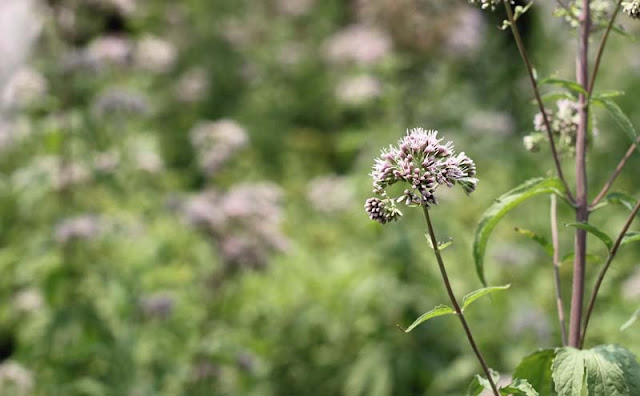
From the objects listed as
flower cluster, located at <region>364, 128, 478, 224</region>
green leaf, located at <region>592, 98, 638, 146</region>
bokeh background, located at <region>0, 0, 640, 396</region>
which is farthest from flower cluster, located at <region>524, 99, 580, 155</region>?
bokeh background, located at <region>0, 0, 640, 396</region>

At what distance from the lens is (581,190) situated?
1.60m

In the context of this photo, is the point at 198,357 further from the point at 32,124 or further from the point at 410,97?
the point at 410,97

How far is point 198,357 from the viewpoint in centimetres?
362

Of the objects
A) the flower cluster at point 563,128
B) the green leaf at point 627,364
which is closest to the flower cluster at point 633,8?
the flower cluster at point 563,128

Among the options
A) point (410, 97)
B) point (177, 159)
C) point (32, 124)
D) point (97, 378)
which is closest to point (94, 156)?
point (32, 124)

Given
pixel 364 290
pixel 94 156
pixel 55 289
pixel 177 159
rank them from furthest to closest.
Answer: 1. pixel 177 159
2. pixel 364 290
3. pixel 94 156
4. pixel 55 289

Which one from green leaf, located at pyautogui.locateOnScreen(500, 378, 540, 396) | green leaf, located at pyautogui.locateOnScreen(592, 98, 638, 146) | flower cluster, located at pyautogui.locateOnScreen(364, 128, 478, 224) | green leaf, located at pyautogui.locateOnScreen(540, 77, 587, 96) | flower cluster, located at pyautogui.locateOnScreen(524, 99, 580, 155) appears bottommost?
green leaf, located at pyautogui.locateOnScreen(500, 378, 540, 396)

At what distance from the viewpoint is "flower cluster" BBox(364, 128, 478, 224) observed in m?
1.32

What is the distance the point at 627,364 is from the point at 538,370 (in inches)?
9.0

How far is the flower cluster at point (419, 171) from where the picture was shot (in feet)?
4.33

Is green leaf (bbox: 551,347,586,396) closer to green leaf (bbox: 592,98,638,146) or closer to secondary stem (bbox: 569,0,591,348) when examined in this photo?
secondary stem (bbox: 569,0,591,348)

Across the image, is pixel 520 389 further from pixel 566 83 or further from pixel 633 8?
pixel 633 8

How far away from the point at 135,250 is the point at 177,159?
3859 mm

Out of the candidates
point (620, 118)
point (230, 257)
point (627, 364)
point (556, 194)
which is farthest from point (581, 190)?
point (230, 257)
